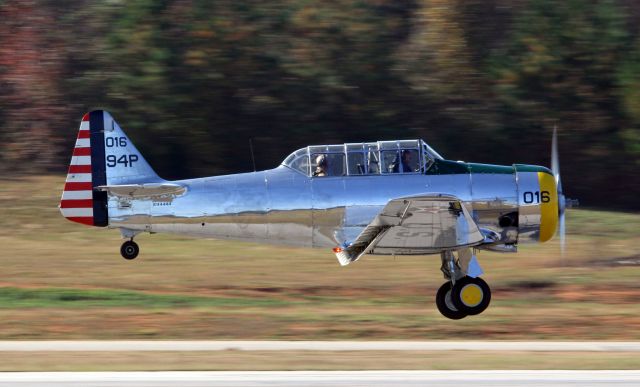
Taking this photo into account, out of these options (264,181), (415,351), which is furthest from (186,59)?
(415,351)

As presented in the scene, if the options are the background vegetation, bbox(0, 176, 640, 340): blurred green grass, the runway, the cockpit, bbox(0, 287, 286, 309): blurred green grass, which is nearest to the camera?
the runway

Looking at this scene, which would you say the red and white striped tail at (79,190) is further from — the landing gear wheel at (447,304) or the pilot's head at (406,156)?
the landing gear wheel at (447,304)

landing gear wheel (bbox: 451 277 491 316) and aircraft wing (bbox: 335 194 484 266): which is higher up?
aircraft wing (bbox: 335 194 484 266)

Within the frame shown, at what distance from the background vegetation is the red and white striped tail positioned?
41.5ft

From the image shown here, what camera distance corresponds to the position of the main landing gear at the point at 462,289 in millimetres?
14539

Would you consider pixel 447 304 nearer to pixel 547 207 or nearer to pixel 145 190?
pixel 547 207

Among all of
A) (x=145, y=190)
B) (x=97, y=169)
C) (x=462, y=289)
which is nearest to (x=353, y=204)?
(x=462, y=289)

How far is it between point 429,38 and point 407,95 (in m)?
1.77

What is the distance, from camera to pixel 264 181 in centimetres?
1434

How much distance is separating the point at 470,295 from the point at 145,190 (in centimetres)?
460

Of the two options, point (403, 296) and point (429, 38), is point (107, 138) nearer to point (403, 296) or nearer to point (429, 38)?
point (403, 296)

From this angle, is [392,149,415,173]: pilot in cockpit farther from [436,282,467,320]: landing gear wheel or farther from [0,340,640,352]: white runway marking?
[0,340,640,352]: white runway marking

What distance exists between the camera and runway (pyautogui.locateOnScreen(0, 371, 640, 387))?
11.0 m

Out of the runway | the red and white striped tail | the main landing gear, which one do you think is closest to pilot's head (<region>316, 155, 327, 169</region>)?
the main landing gear
